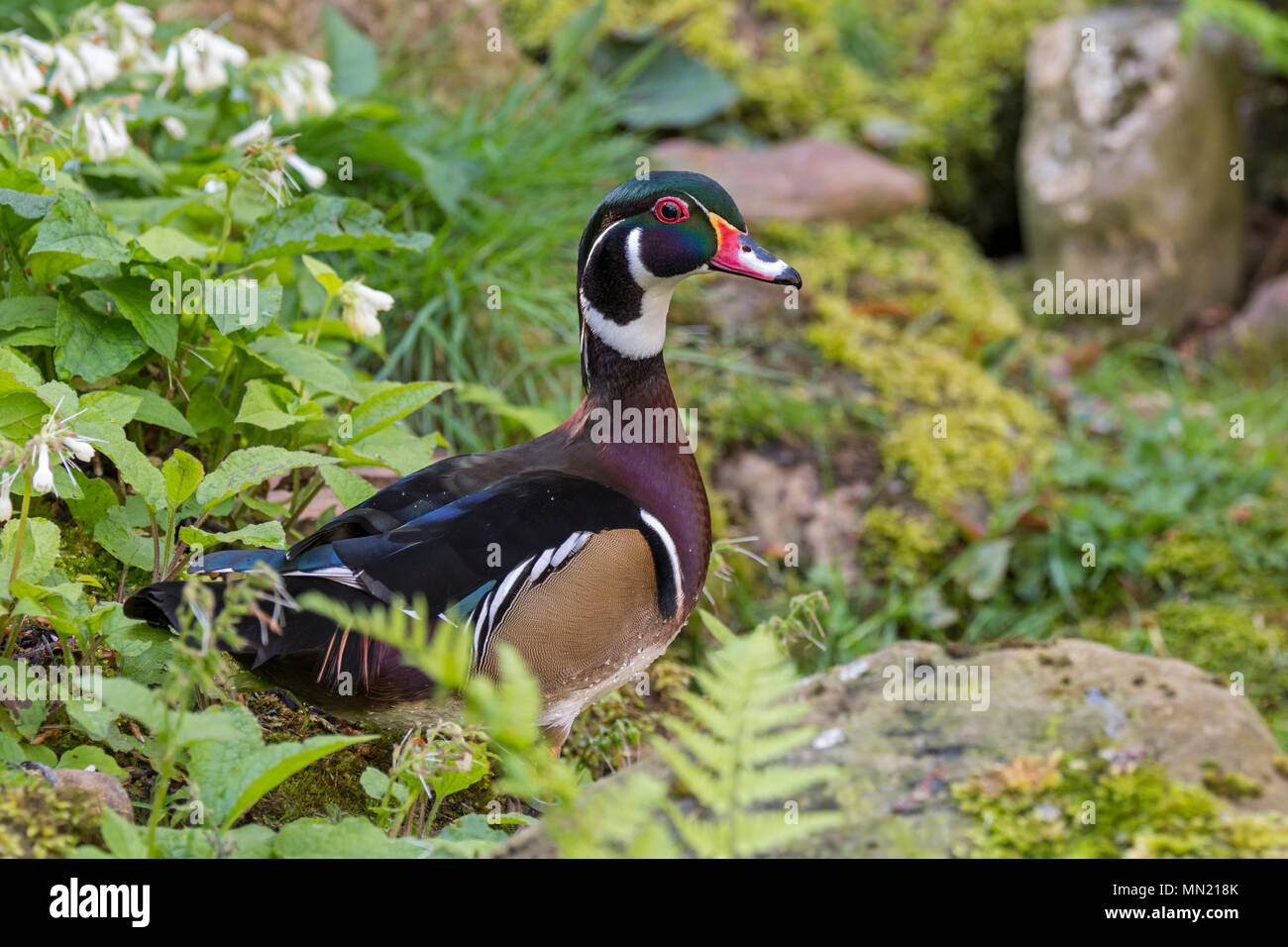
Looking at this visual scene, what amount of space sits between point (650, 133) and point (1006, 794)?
4526mm

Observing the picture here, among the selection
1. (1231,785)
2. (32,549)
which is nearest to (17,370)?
(32,549)

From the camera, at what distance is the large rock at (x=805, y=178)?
5.68 m

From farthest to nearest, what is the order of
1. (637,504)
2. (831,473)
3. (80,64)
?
(831,473)
(80,64)
(637,504)

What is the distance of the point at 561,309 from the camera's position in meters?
4.41

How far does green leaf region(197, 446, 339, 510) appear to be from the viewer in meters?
2.36

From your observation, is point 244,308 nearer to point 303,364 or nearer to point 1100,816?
point 303,364

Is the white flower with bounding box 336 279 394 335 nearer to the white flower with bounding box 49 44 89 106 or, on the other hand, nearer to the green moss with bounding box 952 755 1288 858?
the white flower with bounding box 49 44 89 106

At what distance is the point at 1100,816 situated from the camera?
1863 mm

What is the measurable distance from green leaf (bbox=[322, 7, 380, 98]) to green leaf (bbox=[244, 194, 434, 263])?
81.2 inches

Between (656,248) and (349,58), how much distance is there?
2.69 meters

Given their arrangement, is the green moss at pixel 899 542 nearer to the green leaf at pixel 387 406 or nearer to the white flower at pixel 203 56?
the green leaf at pixel 387 406
